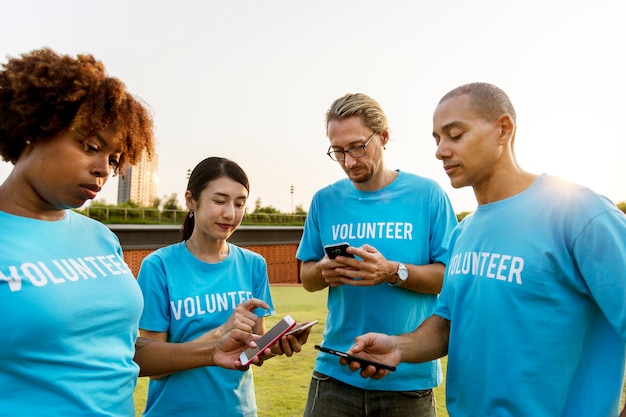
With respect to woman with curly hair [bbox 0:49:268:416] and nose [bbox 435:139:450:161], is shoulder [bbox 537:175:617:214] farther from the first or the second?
woman with curly hair [bbox 0:49:268:416]

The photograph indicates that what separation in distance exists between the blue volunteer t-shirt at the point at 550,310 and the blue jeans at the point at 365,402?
73 cm

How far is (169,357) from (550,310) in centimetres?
178

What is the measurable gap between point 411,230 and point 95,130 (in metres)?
1.89

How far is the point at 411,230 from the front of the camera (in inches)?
115

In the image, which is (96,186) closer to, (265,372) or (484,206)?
(484,206)

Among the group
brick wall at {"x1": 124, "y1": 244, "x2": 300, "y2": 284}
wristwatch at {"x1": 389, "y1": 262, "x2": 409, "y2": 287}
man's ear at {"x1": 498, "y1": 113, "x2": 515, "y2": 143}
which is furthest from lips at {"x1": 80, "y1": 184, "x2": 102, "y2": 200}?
brick wall at {"x1": 124, "y1": 244, "x2": 300, "y2": 284}

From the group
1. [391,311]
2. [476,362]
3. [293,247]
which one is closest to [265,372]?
[391,311]

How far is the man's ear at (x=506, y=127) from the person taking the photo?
2.18 meters

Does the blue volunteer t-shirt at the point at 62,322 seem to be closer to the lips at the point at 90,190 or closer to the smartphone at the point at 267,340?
the lips at the point at 90,190

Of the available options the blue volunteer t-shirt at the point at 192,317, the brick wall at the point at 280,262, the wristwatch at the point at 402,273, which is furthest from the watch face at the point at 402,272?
the brick wall at the point at 280,262

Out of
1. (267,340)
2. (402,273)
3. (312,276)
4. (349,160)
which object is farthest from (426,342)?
(349,160)

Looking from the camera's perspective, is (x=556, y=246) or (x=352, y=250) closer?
(x=556, y=246)

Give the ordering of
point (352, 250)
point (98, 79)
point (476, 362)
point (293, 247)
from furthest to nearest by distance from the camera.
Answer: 1. point (293, 247)
2. point (352, 250)
3. point (476, 362)
4. point (98, 79)

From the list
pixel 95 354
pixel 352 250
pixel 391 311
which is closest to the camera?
pixel 95 354
